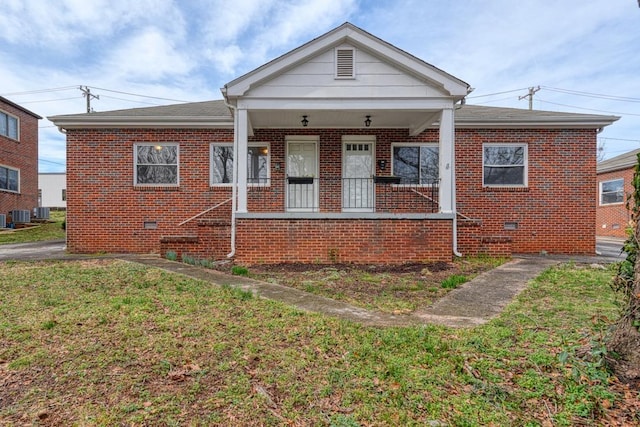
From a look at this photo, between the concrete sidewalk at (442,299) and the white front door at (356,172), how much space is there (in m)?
4.31

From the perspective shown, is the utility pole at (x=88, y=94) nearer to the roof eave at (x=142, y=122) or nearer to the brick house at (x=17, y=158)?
the brick house at (x=17, y=158)

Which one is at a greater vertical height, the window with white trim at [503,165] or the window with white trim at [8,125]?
the window with white trim at [8,125]

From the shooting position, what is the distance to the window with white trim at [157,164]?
9.67 meters

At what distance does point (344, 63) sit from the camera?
25.3 feet

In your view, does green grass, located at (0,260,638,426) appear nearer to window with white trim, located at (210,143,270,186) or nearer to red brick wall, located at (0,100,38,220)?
window with white trim, located at (210,143,270,186)

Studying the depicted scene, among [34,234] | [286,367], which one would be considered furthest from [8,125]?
[286,367]

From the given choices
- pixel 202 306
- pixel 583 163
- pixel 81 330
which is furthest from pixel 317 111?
pixel 583 163

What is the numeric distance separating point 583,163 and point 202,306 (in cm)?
1040

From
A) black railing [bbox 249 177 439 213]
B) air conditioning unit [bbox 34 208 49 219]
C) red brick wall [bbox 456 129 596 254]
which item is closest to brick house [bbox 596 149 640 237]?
red brick wall [bbox 456 129 596 254]

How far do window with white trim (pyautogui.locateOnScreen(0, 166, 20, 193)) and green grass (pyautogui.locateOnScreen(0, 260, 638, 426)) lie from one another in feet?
57.6

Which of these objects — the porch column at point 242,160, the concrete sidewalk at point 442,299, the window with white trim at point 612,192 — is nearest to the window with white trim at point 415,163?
the concrete sidewalk at point 442,299

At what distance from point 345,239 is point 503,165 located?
5504mm

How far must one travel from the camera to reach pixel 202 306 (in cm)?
397

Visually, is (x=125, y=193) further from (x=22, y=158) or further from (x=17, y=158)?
(x=22, y=158)
